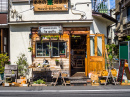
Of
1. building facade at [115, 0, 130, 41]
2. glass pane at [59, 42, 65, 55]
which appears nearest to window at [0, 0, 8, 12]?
glass pane at [59, 42, 65, 55]

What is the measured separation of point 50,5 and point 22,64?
4.22 meters

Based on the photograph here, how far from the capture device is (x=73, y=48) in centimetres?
1545

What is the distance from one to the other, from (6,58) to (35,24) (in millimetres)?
2902

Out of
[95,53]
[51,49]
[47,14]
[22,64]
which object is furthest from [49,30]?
[95,53]

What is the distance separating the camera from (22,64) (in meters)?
11.9

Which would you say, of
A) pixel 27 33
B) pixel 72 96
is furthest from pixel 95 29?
pixel 72 96

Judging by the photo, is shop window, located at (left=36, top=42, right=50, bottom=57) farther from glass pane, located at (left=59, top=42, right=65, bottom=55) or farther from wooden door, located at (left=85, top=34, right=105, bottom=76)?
wooden door, located at (left=85, top=34, right=105, bottom=76)

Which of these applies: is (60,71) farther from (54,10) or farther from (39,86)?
(54,10)

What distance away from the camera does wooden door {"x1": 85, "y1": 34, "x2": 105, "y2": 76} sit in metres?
11.6

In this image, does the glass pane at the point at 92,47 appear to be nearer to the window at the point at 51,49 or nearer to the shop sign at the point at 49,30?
the window at the point at 51,49

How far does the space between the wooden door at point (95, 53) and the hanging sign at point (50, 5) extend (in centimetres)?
255

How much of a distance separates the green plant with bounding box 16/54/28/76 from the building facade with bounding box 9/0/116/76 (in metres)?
0.27

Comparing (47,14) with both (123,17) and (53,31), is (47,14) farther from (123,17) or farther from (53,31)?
(123,17)

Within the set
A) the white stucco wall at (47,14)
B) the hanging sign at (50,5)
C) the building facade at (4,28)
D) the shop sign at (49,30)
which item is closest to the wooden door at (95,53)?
the white stucco wall at (47,14)
